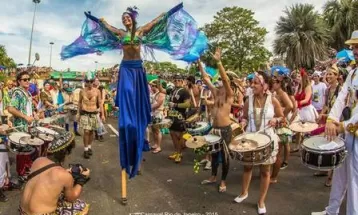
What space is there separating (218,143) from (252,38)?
41.6m

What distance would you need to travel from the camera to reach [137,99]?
4.91 m

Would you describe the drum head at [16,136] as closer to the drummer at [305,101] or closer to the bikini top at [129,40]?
the bikini top at [129,40]

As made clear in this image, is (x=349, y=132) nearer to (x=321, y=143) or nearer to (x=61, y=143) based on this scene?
(x=321, y=143)

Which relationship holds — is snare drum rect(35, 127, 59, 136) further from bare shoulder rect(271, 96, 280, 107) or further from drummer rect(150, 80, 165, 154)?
drummer rect(150, 80, 165, 154)

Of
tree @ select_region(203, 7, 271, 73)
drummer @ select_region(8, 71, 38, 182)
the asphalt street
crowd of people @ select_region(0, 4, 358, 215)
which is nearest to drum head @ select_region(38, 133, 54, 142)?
crowd of people @ select_region(0, 4, 358, 215)

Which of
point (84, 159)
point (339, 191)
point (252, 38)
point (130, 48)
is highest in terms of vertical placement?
point (252, 38)

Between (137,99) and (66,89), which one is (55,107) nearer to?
(66,89)

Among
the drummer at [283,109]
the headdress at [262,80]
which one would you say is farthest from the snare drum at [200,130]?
the headdress at [262,80]

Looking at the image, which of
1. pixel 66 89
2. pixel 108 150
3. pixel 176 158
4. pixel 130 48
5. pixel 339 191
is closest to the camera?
pixel 339 191

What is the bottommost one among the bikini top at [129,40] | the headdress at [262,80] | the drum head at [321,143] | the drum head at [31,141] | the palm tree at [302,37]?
the drum head at [31,141]

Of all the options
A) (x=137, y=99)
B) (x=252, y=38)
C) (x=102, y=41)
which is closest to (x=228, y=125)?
(x=137, y=99)

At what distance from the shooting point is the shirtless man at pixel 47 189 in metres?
2.89

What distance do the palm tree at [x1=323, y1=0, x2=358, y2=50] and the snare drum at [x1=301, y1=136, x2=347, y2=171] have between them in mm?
32493

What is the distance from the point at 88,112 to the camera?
8.35 meters
